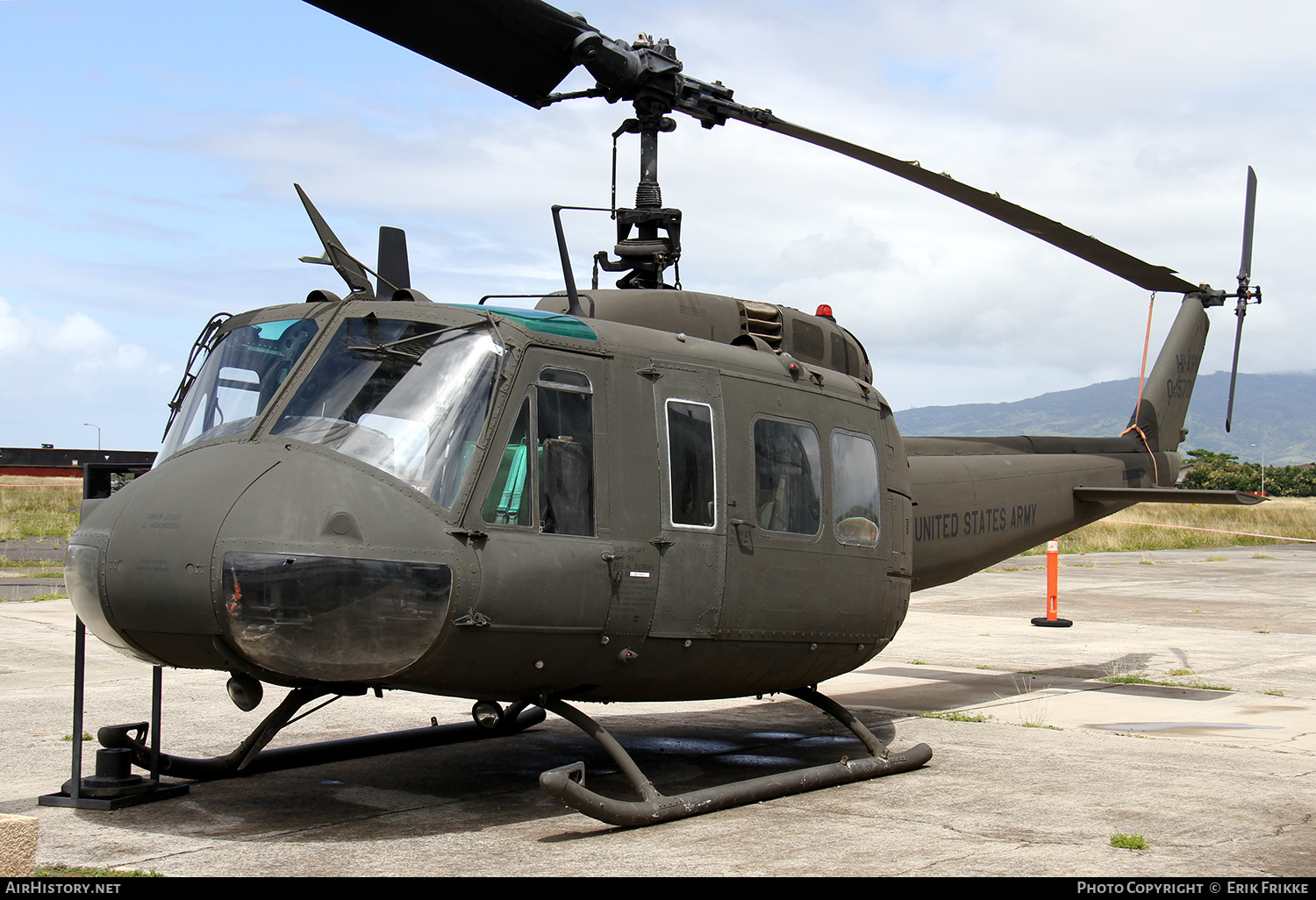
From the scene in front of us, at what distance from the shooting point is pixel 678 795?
662 centimetres

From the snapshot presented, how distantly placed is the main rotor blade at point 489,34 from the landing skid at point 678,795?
352cm

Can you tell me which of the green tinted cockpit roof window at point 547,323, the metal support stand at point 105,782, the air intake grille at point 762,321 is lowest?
the metal support stand at point 105,782

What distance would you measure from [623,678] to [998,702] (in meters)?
5.52

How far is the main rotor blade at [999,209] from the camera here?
8.77 meters

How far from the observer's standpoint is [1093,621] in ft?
57.9

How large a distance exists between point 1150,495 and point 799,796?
6034 mm

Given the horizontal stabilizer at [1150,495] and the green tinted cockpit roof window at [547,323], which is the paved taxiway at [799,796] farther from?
the green tinted cockpit roof window at [547,323]

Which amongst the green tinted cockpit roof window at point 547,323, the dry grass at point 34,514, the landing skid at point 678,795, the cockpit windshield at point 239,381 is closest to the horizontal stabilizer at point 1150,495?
the landing skid at point 678,795

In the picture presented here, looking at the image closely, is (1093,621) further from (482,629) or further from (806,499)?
(482,629)

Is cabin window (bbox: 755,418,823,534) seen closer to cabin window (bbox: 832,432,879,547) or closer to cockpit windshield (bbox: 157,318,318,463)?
cabin window (bbox: 832,432,879,547)

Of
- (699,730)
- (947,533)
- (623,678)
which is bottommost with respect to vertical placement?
(699,730)

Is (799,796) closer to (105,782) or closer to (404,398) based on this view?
(404,398)

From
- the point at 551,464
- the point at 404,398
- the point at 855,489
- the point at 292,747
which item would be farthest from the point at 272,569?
the point at 855,489
